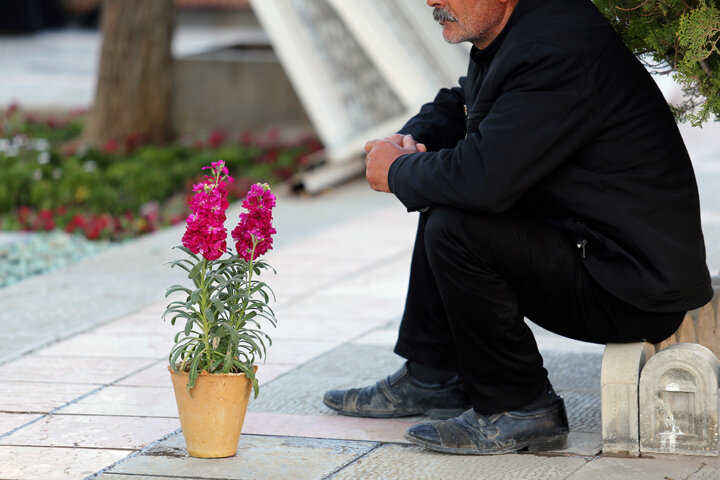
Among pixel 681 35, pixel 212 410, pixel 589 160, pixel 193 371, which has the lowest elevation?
pixel 212 410

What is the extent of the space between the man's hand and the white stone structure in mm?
4693

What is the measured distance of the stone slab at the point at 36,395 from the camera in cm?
362

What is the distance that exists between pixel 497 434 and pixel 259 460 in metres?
0.67

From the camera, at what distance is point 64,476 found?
2990 mm

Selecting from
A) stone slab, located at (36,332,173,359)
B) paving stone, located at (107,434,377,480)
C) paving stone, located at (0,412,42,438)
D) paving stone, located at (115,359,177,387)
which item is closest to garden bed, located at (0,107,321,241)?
stone slab, located at (36,332,173,359)

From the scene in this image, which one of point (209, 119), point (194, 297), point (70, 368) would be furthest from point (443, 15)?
point (209, 119)

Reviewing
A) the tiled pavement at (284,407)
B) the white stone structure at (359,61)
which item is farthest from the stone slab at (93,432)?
the white stone structure at (359,61)

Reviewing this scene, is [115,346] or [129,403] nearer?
[129,403]

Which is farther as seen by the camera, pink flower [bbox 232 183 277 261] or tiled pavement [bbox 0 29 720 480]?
tiled pavement [bbox 0 29 720 480]

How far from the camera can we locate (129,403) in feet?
12.0

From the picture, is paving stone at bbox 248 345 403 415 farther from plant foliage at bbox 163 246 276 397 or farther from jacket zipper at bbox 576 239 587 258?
jacket zipper at bbox 576 239 587 258

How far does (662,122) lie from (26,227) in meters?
5.52

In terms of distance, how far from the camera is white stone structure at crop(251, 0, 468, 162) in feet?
26.5

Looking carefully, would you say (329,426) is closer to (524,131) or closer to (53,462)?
(53,462)
